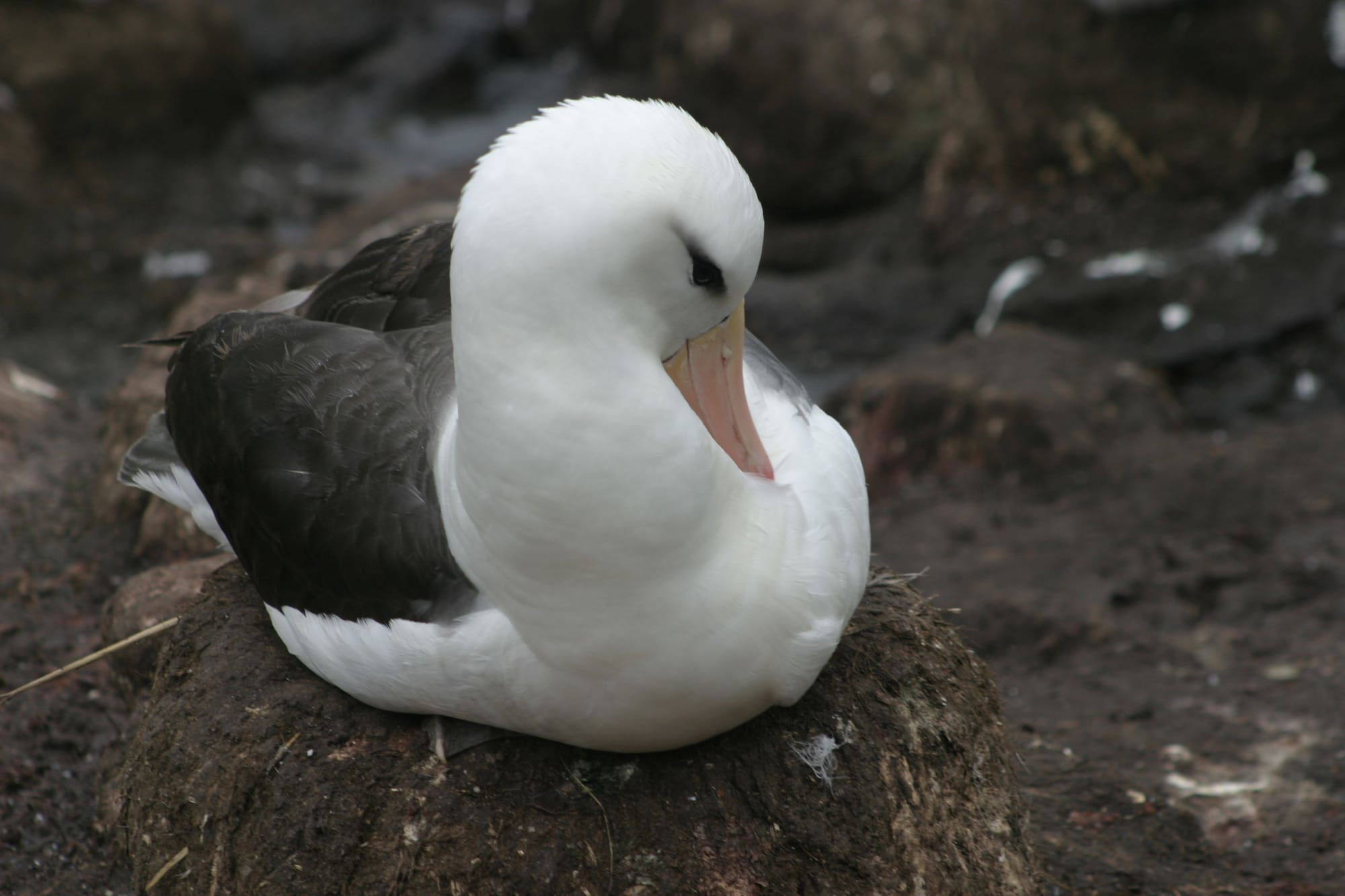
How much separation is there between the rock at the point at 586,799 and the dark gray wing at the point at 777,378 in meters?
0.57

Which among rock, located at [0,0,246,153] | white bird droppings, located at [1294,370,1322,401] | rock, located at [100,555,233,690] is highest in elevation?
rock, located at [100,555,233,690]

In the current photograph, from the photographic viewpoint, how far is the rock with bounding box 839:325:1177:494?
6.89 meters

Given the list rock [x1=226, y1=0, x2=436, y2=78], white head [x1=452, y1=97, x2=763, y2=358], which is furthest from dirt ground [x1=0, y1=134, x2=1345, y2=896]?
rock [x1=226, y1=0, x2=436, y2=78]

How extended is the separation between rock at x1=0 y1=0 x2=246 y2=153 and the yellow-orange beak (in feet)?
33.5

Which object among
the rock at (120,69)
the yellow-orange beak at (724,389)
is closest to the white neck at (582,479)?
the yellow-orange beak at (724,389)

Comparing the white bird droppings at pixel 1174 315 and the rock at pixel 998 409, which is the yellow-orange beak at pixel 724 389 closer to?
the rock at pixel 998 409

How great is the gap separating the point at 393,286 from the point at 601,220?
4.88ft

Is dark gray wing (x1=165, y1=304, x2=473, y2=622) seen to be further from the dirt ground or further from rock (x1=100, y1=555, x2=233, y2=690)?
the dirt ground

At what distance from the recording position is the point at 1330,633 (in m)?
5.60

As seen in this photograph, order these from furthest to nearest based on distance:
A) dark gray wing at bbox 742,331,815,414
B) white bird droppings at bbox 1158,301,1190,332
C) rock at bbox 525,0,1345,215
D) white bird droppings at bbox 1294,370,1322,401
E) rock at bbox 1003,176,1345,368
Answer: rock at bbox 525,0,1345,215 < white bird droppings at bbox 1158,301,1190,332 < rock at bbox 1003,176,1345,368 < white bird droppings at bbox 1294,370,1322,401 < dark gray wing at bbox 742,331,815,414

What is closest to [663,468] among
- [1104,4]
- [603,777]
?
[603,777]

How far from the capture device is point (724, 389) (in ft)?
9.96

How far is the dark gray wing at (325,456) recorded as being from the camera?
320 centimetres

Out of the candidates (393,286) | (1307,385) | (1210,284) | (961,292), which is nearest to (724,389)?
(393,286)
